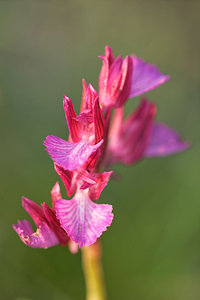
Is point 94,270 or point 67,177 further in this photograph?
point 94,270

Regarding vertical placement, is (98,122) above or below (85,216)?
above

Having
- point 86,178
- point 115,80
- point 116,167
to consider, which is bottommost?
point 116,167

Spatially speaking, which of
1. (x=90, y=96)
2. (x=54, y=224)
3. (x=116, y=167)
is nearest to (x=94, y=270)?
(x=54, y=224)

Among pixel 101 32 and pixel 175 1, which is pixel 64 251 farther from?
pixel 175 1

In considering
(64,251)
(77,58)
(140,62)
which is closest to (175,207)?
(64,251)

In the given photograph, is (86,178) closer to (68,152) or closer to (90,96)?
(68,152)

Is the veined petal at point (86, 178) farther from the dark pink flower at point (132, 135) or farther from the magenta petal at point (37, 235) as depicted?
the dark pink flower at point (132, 135)

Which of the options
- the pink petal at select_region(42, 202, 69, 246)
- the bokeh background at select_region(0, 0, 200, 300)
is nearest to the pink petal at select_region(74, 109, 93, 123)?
the pink petal at select_region(42, 202, 69, 246)
